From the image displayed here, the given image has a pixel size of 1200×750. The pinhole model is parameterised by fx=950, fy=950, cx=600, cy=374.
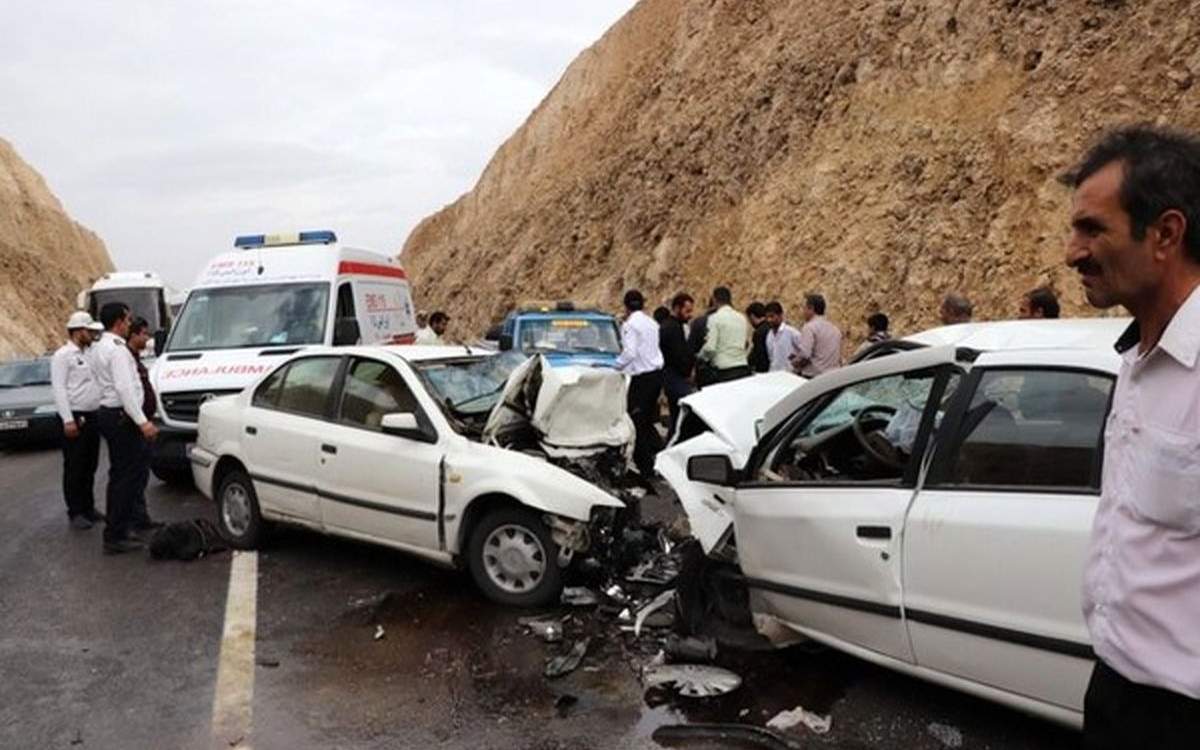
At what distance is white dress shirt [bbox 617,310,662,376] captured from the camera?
10055mm

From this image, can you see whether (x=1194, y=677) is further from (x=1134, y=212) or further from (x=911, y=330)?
(x=911, y=330)

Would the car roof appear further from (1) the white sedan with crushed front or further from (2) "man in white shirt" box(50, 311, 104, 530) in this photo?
(2) "man in white shirt" box(50, 311, 104, 530)

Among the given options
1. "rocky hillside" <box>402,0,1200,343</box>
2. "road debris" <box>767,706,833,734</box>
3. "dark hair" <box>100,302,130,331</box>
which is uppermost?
"rocky hillside" <box>402,0,1200,343</box>

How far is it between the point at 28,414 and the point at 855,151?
16962 millimetres

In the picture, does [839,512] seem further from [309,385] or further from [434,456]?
[309,385]

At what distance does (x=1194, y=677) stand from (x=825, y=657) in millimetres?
3295

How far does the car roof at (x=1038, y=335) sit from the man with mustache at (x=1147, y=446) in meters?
2.00

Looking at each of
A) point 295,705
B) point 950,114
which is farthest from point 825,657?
point 950,114

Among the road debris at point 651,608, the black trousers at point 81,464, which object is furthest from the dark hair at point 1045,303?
the black trousers at point 81,464

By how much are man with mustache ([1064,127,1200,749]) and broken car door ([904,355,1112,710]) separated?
160 cm

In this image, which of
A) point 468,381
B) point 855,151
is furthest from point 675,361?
point 855,151

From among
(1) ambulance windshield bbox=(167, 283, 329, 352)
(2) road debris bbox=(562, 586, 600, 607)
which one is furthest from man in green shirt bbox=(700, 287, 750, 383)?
(2) road debris bbox=(562, 586, 600, 607)

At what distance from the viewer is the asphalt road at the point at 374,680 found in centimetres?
417

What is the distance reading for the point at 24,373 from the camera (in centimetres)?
1580
